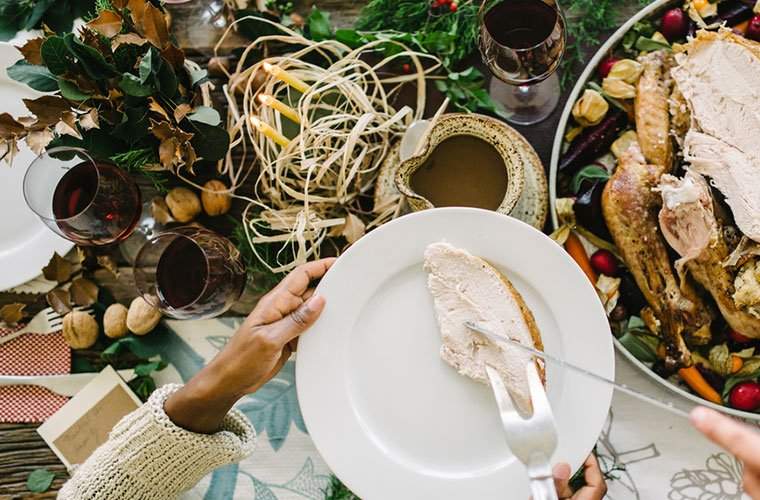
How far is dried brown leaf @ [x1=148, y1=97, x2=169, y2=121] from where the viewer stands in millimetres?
1407

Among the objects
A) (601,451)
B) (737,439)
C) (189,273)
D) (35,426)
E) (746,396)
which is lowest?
(601,451)

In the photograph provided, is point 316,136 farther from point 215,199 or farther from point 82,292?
point 82,292

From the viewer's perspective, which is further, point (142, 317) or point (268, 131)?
point (142, 317)

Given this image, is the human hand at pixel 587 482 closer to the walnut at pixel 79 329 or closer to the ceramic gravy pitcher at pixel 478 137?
the ceramic gravy pitcher at pixel 478 137

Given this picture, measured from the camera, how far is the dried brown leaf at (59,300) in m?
1.66

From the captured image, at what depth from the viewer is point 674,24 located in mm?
1483

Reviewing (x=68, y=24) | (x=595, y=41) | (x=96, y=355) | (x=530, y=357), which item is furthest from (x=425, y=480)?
(x=68, y=24)

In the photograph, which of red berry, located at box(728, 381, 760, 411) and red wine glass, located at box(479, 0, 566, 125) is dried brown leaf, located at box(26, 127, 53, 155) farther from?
red berry, located at box(728, 381, 760, 411)

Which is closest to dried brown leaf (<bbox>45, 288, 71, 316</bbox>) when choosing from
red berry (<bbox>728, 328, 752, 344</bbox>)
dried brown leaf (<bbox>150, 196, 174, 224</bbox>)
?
dried brown leaf (<bbox>150, 196, 174, 224</bbox>)

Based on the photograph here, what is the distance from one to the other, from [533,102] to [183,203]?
0.79 meters

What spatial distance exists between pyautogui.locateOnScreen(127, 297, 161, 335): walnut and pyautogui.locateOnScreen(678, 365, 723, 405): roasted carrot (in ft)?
3.63

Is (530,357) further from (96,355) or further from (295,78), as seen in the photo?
(96,355)

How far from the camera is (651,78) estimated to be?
4.71 ft

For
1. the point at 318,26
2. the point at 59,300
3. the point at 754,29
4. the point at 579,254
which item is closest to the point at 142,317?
the point at 59,300
